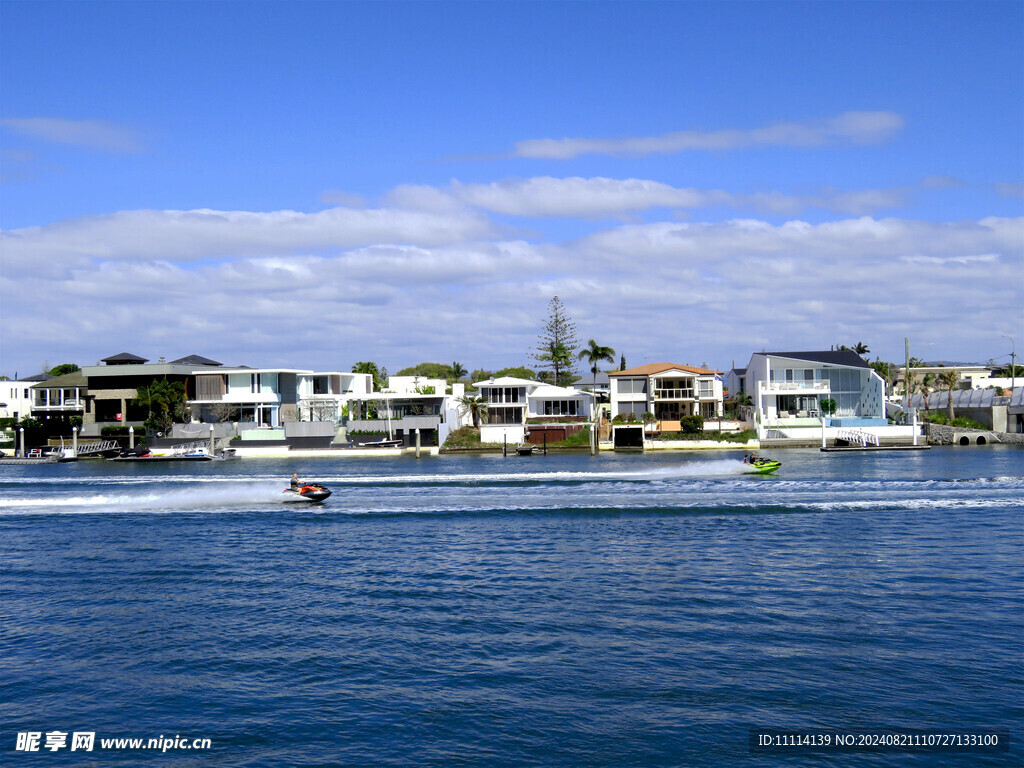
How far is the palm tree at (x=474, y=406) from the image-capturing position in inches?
3696

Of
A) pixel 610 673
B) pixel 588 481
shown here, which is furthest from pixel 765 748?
pixel 588 481

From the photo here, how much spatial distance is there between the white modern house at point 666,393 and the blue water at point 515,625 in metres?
46.2

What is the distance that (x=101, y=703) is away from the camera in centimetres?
1734

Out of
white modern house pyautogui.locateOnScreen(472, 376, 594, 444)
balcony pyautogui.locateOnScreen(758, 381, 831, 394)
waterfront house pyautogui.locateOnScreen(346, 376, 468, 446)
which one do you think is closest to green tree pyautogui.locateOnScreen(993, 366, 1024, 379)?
balcony pyautogui.locateOnScreen(758, 381, 831, 394)

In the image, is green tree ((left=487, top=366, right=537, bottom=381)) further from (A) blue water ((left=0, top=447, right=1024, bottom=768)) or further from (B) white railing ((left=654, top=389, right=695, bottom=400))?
(A) blue water ((left=0, top=447, right=1024, bottom=768))

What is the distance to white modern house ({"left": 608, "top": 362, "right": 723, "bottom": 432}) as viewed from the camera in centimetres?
8988

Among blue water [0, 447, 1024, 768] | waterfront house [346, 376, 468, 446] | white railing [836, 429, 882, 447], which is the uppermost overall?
waterfront house [346, 376, 468, 446]

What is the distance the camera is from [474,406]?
95.9m

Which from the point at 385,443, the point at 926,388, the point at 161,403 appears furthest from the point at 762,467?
the point at 161,403

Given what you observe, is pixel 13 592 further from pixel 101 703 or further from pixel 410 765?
pixel 410 765

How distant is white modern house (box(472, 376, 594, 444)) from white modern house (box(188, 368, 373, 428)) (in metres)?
15.9

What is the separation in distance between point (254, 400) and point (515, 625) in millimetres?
74705

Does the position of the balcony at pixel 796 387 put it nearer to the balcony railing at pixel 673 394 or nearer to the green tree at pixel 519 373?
the balcony railing at pixel 673 394

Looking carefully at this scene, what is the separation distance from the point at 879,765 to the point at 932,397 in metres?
104
